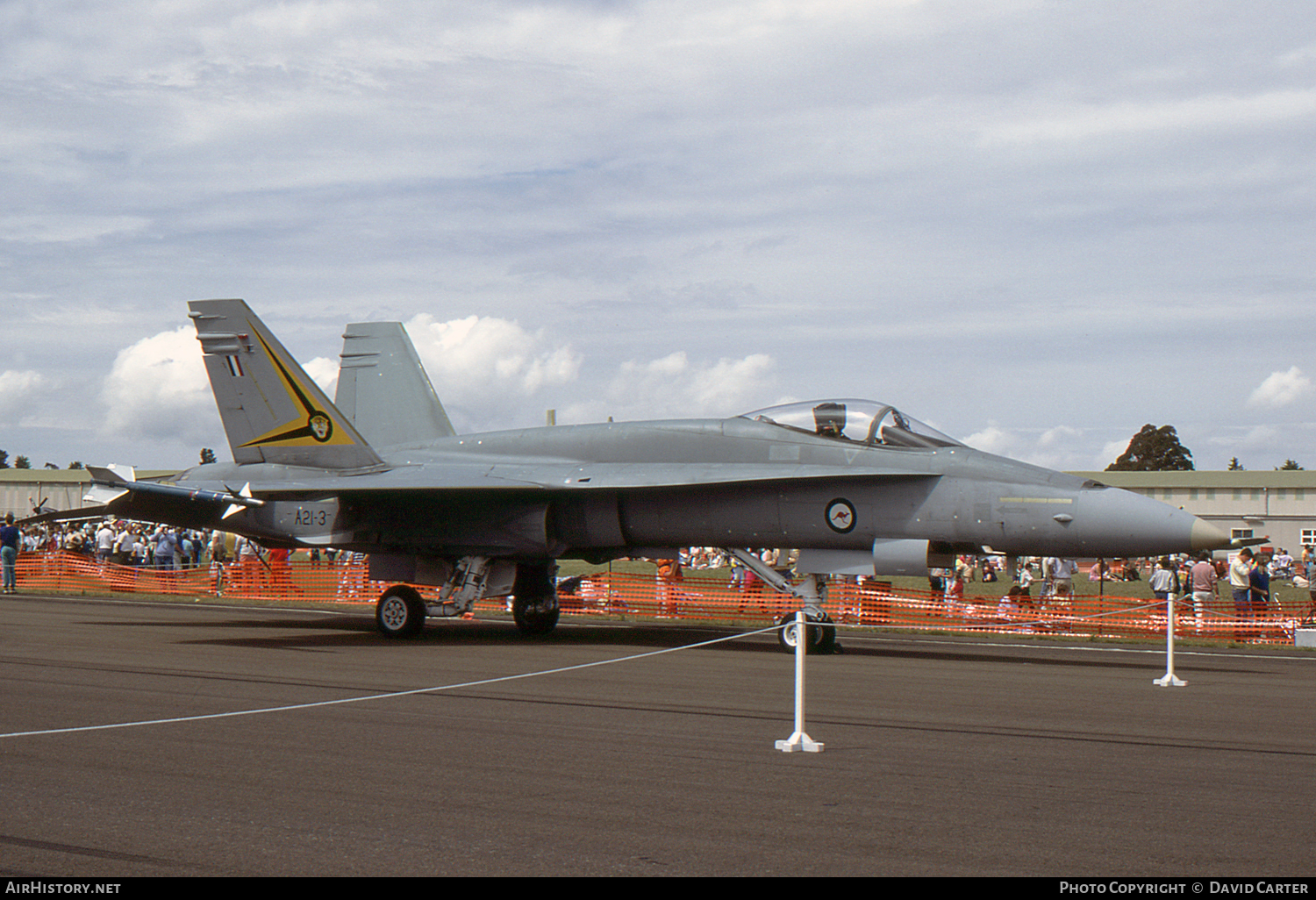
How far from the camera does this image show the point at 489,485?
578 inches

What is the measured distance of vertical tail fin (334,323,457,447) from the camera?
19.1m

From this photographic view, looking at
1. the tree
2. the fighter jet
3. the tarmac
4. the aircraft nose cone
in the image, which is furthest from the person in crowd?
the tree

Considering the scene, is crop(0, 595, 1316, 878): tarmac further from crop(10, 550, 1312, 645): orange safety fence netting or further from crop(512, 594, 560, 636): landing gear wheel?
crop(10, 550, 1312, 645): orange safety fence netting

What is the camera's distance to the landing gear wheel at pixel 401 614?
15938 mm

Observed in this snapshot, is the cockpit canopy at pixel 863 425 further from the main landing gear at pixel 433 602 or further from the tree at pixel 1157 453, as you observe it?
the tree at pixel 1157 453

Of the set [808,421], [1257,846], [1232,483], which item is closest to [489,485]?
[808,421]

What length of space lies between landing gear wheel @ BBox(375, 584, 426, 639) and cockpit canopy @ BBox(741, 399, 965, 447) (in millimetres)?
5703

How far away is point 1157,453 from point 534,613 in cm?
9314

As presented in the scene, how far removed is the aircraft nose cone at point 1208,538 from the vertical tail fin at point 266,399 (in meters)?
10.5

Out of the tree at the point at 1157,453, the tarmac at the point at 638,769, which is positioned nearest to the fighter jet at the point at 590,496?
the tarmac at the point at 638,769

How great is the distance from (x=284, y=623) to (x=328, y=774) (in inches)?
510

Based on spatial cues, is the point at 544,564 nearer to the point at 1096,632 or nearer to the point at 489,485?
the point at 489,485

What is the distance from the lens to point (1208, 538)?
38.3ft

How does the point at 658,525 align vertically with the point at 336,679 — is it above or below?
above
